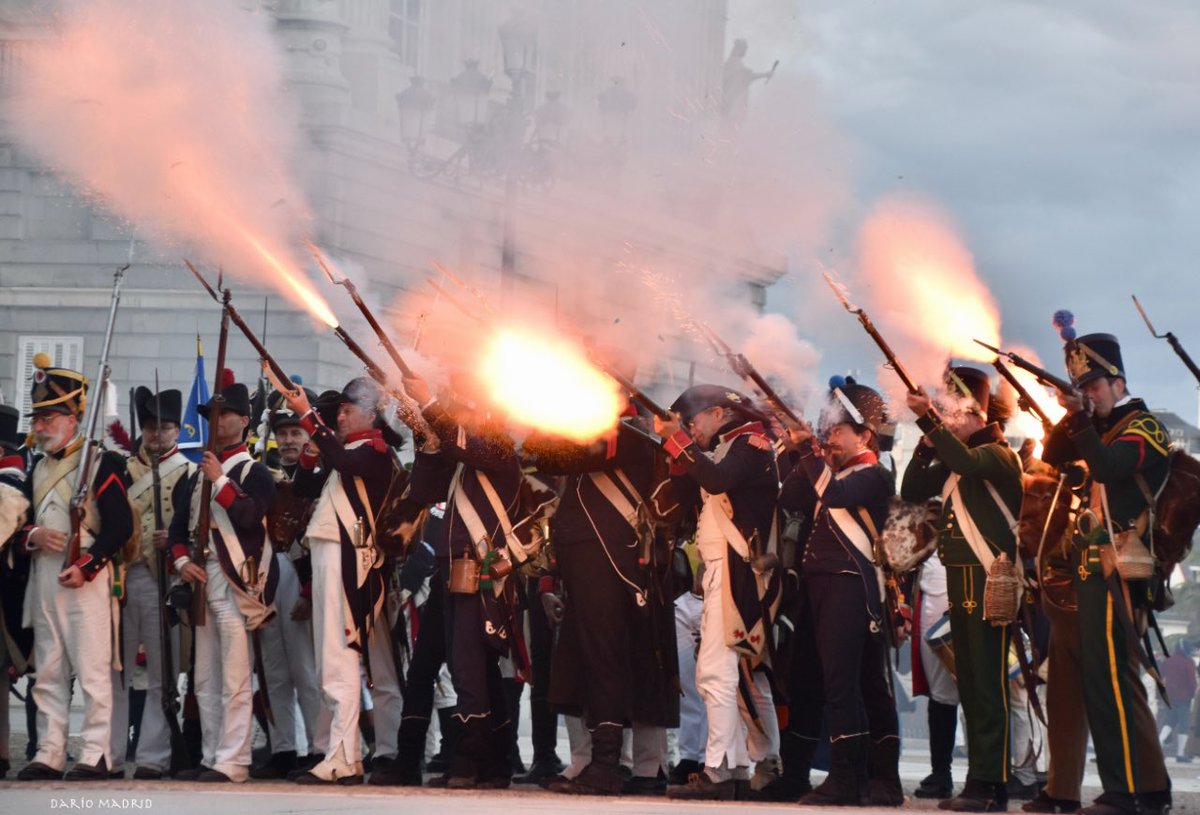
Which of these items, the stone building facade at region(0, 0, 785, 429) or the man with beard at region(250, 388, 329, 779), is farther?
the stone building facade at region(0, 0, 785, 429)

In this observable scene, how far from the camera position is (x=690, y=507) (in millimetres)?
9641

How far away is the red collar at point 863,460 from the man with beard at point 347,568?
2.21 meters

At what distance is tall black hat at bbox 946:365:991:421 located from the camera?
30.6 ft

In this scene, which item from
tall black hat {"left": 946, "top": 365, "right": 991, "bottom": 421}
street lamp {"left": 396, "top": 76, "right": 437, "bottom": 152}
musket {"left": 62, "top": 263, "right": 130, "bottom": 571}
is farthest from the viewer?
street lamp {"left": 396, "top": 76, "right": 437, "bottom": 152}

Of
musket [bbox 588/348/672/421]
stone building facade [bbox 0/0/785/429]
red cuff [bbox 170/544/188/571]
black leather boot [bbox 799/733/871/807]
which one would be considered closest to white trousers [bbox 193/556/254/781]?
red cuff [bbox 170/544/188/571]

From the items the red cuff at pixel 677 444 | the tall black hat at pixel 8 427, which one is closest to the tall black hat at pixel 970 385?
the red cuff at pixel 677 444

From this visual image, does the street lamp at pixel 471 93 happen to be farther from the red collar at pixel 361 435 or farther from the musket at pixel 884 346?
the musket at pixel 884 346

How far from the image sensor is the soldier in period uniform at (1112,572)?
8.44 meters

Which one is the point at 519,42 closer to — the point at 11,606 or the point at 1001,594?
the point at 11,606

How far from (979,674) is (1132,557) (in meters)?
0.87

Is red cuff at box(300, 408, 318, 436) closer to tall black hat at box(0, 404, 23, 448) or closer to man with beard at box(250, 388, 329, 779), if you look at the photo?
man with beard at box(250, 388, 329, 779)

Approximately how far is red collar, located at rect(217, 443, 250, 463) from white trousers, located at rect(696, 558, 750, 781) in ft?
7.78

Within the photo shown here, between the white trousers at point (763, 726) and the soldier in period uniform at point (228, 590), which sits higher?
the soldier in period uniform at point (228, 590)

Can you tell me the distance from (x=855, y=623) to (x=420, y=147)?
30.9ft
